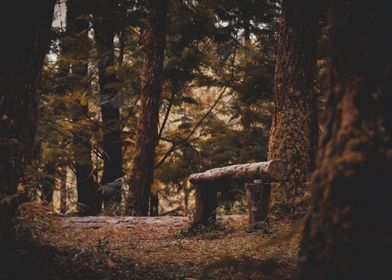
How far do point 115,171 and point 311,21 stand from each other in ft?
31.2

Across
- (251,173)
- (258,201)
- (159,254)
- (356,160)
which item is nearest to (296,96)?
(251,173)

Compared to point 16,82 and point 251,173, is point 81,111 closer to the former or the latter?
point 251,173

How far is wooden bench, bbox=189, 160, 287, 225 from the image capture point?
6.54 m

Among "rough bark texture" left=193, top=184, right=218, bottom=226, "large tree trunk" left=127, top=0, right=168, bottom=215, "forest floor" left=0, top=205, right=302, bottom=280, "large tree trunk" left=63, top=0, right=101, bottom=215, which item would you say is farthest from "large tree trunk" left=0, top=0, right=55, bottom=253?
"large tree trunk" left=127, top=0, right=168, bottom=215

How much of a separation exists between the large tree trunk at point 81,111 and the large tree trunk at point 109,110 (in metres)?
0.52

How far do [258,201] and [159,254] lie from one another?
2.54m

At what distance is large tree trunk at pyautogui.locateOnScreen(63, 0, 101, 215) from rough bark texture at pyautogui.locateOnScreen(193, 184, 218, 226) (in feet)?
13.6

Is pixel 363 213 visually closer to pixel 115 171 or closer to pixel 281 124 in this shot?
pixel 281 124

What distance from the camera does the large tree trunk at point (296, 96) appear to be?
26.7 feet

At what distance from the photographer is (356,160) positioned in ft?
6.52

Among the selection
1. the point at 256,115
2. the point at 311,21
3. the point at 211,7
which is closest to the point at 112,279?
the point at 311,21

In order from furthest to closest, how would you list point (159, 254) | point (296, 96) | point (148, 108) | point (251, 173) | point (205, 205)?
point (148, 108)
point (296, 96)
point (205, 205)
point (251, 173)
point (159, 254)

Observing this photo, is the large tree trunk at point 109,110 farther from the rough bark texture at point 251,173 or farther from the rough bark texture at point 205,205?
the rough bark texture at point 251,173

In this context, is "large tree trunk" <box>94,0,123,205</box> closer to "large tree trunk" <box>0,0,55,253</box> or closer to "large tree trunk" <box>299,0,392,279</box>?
"large tree trunk" <box>0,0,55,253</box>
